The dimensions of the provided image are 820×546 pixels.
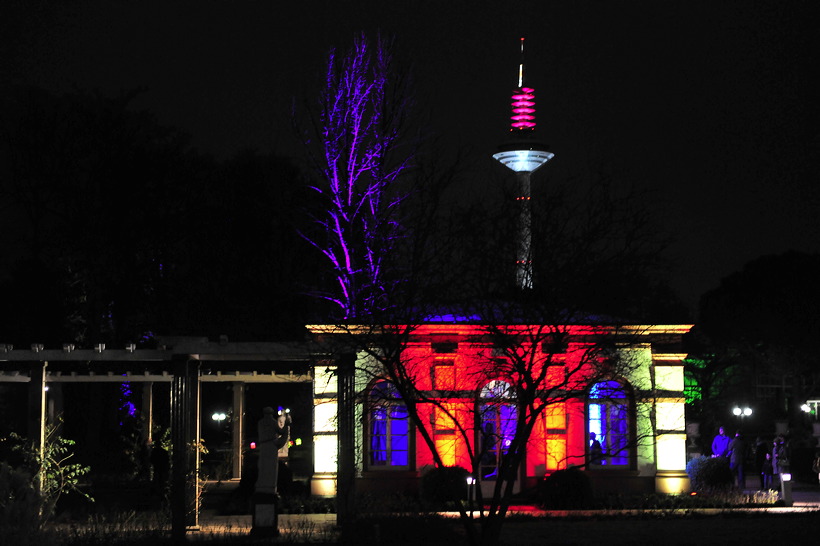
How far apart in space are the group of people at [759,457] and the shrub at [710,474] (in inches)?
28.5

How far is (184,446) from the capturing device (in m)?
19.2

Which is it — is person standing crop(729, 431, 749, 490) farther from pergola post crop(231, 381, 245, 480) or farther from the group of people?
pergola post crop(231, 381, 245, 480)

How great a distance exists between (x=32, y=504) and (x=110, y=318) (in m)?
28.1

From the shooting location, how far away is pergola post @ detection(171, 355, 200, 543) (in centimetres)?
1875

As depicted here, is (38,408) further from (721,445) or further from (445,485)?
(721,445)

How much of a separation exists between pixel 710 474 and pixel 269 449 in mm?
11315

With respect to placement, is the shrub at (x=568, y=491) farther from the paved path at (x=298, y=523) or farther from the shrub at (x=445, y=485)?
the shrub at (x=445, y=485)

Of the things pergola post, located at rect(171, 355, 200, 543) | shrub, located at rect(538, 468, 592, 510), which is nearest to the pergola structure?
pergola post, located at rect(171, 355, 200, 543)

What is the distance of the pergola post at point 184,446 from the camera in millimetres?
18750

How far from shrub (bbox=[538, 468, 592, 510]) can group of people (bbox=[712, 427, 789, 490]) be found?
4.99 metres

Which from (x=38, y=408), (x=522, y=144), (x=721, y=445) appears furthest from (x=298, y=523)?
(x=522, y=144)

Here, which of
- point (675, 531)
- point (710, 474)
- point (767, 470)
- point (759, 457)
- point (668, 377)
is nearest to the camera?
point (675, 531)

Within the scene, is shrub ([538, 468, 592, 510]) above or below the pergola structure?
below

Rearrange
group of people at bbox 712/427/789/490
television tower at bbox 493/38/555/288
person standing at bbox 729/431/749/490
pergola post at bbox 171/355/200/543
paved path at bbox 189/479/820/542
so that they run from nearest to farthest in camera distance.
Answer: pergola post at bbox 171/355/200/543 → paved path at bbox 189/479/820/542 → group of people at bbox 712/427/789/490 → person standing at bbox 729/431/749/490 → television tower at bbox 493/38/555/288
